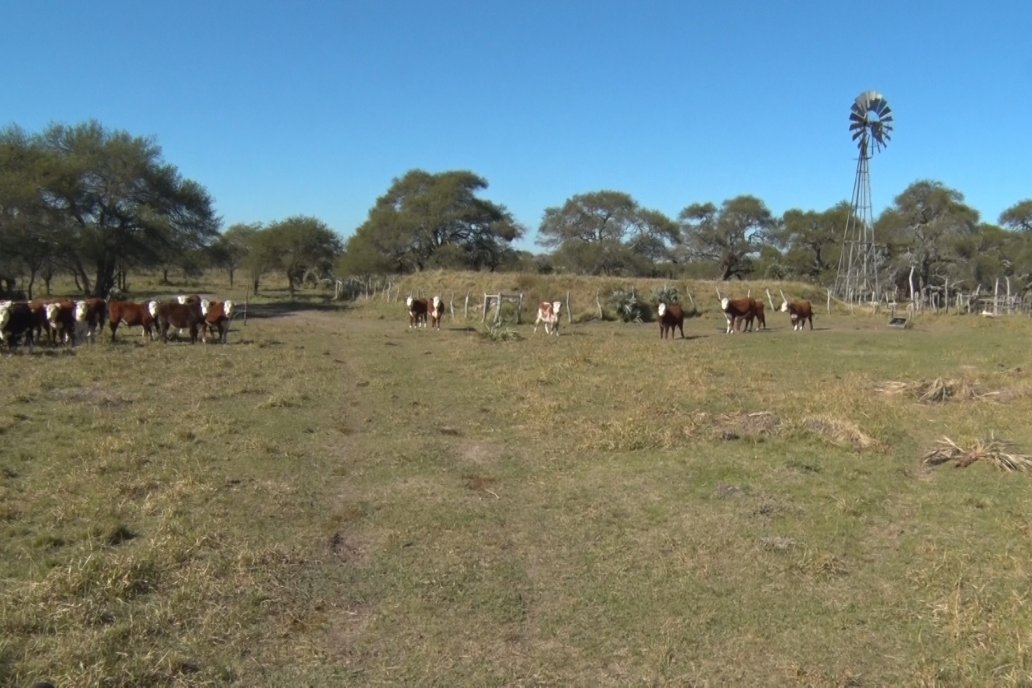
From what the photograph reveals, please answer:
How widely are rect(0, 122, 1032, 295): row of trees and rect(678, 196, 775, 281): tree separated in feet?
0.38

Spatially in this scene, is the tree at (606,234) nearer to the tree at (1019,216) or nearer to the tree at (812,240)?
the tree at (812,240)

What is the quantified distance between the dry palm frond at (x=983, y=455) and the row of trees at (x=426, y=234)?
37.3 metres

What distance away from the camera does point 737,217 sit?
64.1 meters

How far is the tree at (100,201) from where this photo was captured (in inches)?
1398

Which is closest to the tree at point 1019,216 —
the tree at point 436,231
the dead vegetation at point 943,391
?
the tree at point 436,231

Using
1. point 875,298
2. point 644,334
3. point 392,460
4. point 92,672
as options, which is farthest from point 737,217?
point 92,672

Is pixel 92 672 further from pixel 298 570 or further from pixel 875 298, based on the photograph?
pixel 875 298

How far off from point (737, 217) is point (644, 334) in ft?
135

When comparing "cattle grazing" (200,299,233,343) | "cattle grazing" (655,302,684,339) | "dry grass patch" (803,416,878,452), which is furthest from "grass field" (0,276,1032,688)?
"cattle grazing" (655,302,684,339)

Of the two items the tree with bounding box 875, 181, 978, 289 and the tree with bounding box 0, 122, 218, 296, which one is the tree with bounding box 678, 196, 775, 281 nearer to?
the tree with bounding box 875, 181, 978, 289

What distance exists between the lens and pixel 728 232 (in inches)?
2530

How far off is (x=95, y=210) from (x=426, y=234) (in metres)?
21.9

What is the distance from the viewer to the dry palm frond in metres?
8.27

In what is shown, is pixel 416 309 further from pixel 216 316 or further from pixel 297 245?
pixel 297 245
